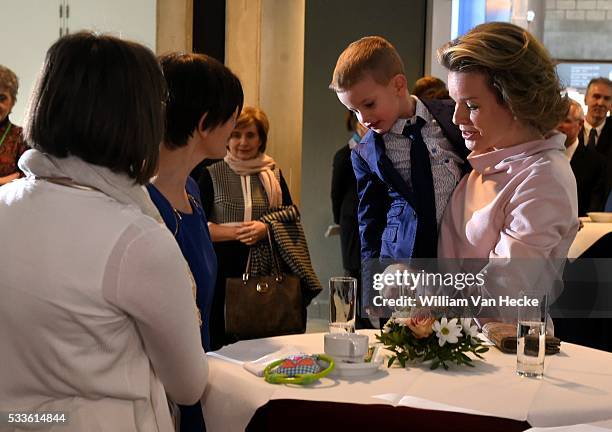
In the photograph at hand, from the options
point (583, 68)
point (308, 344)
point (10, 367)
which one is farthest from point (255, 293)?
point (583, 68)

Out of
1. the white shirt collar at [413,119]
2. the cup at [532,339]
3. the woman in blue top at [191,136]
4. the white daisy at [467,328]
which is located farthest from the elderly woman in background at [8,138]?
the cup at [532,339]

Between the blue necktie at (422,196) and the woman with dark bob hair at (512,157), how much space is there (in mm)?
112

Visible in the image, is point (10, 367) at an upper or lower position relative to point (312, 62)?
lower

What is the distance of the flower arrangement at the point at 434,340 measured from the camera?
83.3 inches

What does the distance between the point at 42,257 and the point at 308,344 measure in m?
1.00

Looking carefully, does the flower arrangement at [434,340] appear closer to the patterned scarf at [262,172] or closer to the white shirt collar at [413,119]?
the white shirt collar at [413,119]

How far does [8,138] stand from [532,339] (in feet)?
12.4

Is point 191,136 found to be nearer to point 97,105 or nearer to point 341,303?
point 341,303

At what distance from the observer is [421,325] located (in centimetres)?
213

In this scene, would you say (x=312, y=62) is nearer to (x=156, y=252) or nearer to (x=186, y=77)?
(x=186, y=77)

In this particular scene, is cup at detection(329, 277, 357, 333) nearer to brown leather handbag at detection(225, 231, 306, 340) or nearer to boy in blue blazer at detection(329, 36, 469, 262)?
boy in blue blazer at detection(329, 36, 469, 262)

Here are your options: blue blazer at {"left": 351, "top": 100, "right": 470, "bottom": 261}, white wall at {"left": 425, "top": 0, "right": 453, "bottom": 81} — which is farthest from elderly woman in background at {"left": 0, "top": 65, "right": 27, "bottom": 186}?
white wall at {"left": 425, "top": 0, "right": 453, "bottom": 81}

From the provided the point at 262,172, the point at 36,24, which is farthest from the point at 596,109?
the point at 36,24

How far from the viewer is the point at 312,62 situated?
26.1 ft
